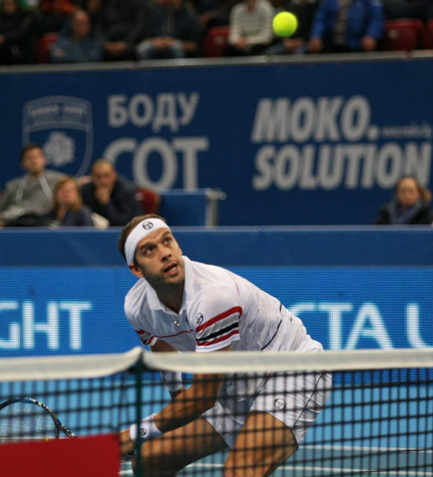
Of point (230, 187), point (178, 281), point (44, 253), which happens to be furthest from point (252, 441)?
point (230, 187)

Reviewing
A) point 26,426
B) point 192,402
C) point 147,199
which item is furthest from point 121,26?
point 192,402

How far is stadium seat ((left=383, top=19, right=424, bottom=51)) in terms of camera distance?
1194 cm

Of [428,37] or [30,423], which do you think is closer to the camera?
[30,423]

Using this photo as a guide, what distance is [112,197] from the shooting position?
10016 millimetres

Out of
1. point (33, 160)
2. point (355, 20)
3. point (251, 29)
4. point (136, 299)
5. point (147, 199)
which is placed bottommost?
point (147, 199)

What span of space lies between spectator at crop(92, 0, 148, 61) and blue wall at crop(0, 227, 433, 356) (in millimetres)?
4982

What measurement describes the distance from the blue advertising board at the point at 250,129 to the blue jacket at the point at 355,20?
450mm

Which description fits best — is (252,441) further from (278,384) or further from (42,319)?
(42,319)

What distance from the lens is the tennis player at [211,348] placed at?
3906 mm

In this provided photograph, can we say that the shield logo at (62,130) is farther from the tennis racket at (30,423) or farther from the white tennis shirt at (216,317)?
the white tennis shirt at (216,317)

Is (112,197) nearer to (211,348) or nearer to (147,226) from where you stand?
(147,226)

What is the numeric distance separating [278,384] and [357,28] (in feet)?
27.2

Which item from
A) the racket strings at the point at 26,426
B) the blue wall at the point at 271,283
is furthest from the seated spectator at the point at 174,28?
the racket strings at the point at 26,426

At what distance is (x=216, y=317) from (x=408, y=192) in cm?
576
